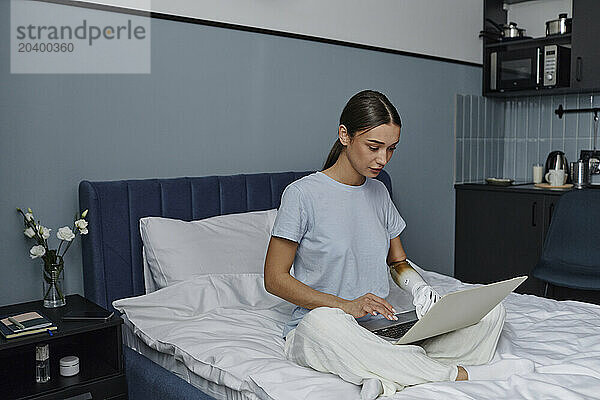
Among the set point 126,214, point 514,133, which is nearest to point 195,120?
point 126,214

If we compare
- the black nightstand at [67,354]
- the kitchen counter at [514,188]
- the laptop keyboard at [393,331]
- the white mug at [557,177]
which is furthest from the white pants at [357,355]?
the white mug at [557,177]

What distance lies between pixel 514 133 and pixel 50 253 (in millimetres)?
3336

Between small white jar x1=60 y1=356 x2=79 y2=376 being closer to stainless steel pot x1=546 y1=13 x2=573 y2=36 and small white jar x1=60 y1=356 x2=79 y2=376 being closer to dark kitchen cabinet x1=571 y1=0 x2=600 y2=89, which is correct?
dark kitchen cabinet x1=571 y1=0 x2=600 y2=89

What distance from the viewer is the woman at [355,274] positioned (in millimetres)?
1521

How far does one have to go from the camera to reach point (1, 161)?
2.15m

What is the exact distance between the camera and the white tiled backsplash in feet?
13.1

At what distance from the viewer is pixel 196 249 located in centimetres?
232

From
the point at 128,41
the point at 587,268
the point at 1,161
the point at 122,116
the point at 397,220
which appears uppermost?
the point at 128,41

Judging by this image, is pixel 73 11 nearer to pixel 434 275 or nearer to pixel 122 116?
pixel 122 116

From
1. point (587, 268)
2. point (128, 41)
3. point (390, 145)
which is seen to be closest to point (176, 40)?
point (128, 41)

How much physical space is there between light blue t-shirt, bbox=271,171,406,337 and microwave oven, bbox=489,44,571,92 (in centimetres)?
233

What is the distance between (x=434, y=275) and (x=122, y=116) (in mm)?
1510

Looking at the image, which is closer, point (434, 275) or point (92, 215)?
point (92, 215)

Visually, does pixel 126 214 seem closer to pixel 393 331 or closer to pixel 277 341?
pixel 277 341
